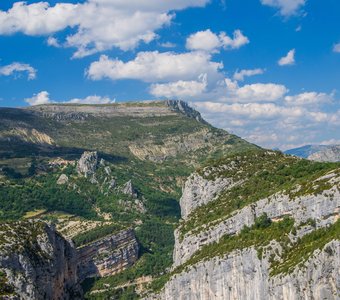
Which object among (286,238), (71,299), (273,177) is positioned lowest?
(71,299)

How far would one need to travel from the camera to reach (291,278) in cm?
7125

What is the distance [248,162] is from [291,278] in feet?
180

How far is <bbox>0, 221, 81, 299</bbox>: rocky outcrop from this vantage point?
260 feet

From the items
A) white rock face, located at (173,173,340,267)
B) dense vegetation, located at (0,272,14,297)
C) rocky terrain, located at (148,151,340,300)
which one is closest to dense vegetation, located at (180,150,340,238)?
rocky terrain, located at (148,151,340,300)

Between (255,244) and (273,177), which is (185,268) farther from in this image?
(273,177)

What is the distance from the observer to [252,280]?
3221 inches

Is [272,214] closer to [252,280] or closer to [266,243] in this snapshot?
[266,243]

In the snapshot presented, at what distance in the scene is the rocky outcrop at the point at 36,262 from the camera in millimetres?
79312

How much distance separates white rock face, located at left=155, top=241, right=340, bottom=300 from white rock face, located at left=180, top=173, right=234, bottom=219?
81.3 ft

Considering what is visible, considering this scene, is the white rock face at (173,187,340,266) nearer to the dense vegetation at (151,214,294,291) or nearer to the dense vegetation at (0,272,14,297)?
the dense vegetation at (151,214,294,291)

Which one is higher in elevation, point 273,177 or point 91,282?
point 273,177

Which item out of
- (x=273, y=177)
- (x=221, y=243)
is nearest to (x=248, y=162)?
(x=273, y=177)

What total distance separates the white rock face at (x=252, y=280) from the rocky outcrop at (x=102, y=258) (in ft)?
284

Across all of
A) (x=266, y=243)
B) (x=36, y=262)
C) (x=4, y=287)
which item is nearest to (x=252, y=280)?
(x=266, y=243)
